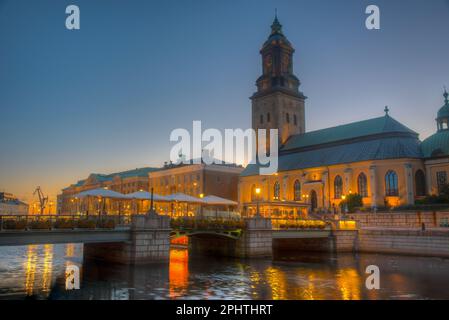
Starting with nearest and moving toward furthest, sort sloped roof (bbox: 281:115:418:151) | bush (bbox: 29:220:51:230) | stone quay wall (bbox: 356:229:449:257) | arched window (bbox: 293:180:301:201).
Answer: bush (bbox: 29:220:51:230), stone quay wall (bbox: 356:229:449:257), sloped roof (bbox: 281:115:418:151), arched window (bbox: 293:180:301:201)

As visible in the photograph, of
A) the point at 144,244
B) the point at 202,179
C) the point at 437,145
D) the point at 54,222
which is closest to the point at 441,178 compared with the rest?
the point at 437,145

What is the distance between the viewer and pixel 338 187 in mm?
81875

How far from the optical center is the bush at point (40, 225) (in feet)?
104

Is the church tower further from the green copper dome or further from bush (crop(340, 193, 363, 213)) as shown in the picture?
the green copper dome

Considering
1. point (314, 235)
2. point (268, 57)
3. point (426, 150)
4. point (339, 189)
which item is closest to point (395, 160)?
point (426, 150)

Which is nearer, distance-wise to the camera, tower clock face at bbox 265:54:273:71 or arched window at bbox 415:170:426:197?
arched window at bbox 415:170:426:197

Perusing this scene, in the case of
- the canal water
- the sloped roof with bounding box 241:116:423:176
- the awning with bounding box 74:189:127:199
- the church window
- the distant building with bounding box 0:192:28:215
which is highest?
the sloped roof with bounding box 241:116:423:176

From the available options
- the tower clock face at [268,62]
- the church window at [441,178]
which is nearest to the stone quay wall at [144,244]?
the church window at [441,178]

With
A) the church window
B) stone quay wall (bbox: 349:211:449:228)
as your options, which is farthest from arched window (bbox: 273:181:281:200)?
the church window

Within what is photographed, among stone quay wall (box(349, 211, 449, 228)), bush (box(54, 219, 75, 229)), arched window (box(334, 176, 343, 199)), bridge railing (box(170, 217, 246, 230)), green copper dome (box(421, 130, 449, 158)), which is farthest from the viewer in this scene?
arched window (box(334, 176, 343, 199))

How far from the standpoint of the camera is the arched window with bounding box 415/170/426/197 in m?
72.6

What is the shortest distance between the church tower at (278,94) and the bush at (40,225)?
7487 cm

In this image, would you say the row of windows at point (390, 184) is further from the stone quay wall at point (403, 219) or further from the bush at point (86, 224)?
the bush at point (86, 224)
